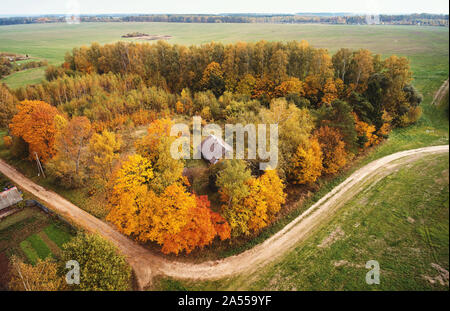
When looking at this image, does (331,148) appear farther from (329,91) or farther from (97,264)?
(97,264)

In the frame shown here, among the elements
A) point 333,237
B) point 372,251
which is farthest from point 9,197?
point 372,251

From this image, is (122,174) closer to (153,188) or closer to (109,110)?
(153,188)

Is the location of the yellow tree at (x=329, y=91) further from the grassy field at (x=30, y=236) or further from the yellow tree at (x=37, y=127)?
the yellow tree at (x=37, y=127)

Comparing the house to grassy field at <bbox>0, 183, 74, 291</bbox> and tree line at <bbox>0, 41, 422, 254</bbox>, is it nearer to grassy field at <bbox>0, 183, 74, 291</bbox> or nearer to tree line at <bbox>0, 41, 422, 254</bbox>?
tree line at <bbox>0, 41, 422, 254</bbox>

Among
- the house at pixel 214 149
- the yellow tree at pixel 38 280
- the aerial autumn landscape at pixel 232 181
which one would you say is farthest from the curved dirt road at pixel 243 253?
the house at pixel 214 149

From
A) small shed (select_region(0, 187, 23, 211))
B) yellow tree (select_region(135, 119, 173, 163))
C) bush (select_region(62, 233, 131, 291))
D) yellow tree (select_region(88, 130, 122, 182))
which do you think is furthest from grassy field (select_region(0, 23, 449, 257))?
bush (select_region(62, 233, 131, 291))

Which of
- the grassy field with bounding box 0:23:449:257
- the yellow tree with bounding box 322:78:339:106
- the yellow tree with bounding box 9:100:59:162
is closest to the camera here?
the grassy field with bounding box 0:23:449:257
